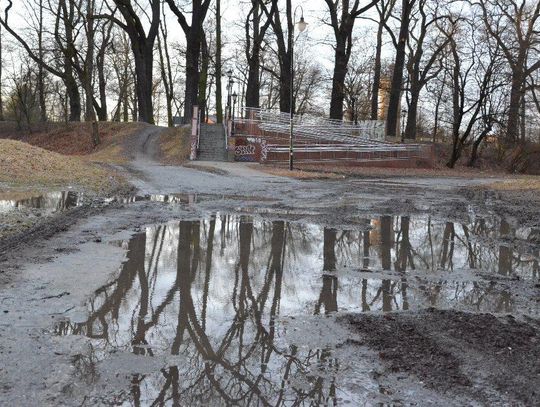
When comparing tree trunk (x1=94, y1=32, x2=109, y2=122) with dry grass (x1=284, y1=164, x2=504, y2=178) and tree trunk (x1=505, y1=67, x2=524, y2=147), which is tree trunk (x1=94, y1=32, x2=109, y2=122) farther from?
tree trunk (x1=505, y1=67, x2=524, y2=147)

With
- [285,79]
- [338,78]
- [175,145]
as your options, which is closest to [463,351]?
[175,145]

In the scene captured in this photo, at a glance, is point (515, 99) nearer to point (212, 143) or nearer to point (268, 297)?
point (212, 143)

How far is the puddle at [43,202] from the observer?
11172 millimetres

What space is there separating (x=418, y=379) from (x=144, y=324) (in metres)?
2.52

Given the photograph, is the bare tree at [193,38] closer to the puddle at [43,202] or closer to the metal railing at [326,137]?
the metal railing at [326,137]

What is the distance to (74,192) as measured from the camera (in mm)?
14438

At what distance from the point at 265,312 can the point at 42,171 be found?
537 inches

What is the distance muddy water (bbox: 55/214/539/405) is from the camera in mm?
4027

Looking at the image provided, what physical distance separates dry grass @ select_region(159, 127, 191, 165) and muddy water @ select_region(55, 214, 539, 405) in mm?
21523

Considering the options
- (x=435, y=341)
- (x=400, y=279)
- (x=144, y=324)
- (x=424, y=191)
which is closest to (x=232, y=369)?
(x=144, y=324)

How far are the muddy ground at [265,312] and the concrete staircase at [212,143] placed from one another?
2120cm

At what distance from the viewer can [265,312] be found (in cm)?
564

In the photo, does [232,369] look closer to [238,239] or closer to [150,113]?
[238,239]

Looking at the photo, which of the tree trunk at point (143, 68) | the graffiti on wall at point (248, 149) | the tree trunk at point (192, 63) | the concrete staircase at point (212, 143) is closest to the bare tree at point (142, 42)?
the tree trunk at point (143, 68)
